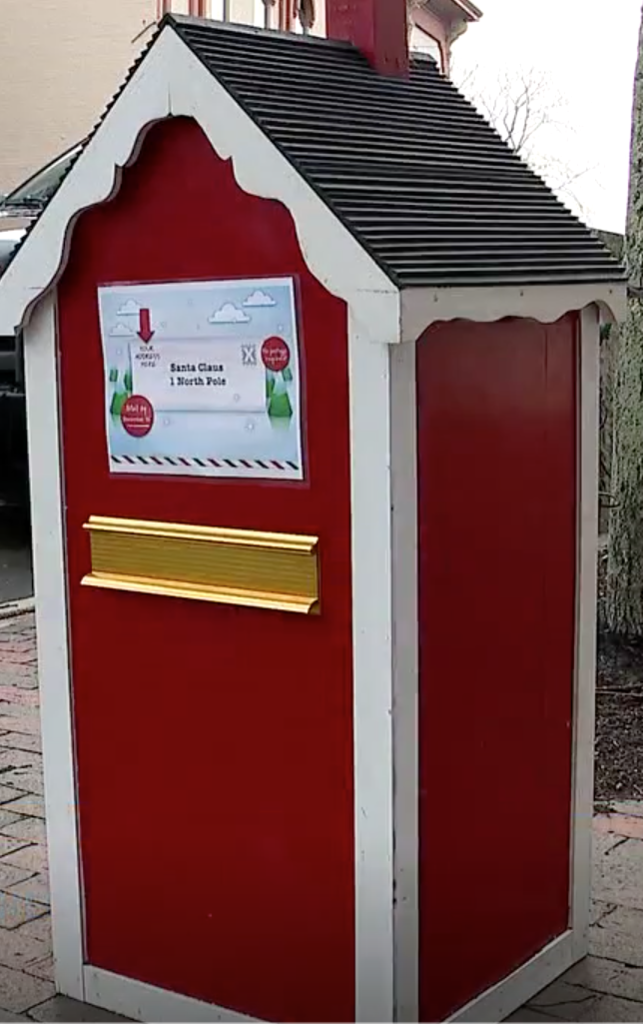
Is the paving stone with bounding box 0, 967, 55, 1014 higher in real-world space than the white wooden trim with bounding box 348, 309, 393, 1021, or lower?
lower

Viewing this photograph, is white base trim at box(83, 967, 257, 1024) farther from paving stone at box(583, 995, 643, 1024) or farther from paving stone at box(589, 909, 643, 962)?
paving stone at box(589, 909, 643, 962)

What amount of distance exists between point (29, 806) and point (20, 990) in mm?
1220

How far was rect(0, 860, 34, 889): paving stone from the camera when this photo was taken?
3.85 meters

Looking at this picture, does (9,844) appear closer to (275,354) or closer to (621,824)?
(621,824)

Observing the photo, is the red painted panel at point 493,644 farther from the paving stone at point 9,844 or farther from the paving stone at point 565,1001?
the paving stone at point 9,844

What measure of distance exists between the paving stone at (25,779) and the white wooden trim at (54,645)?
134cm

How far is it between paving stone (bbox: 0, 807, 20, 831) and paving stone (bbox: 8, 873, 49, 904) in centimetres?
43

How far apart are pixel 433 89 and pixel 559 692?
1.41m

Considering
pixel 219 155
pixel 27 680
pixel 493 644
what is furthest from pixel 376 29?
pixel 27 680

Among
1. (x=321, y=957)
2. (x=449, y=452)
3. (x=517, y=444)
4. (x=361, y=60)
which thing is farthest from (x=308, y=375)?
(x=321, y=957)

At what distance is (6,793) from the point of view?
455cm

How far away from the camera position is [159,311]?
2822mm

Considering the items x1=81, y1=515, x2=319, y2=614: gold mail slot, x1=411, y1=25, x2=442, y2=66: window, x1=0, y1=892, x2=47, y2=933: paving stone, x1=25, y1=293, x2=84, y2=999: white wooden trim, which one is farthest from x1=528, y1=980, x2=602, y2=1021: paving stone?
x1=411, y1=25, x2=442, y2=66: window

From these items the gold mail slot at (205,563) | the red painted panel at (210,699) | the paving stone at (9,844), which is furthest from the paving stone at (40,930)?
the gold mail slot at (205,563)
